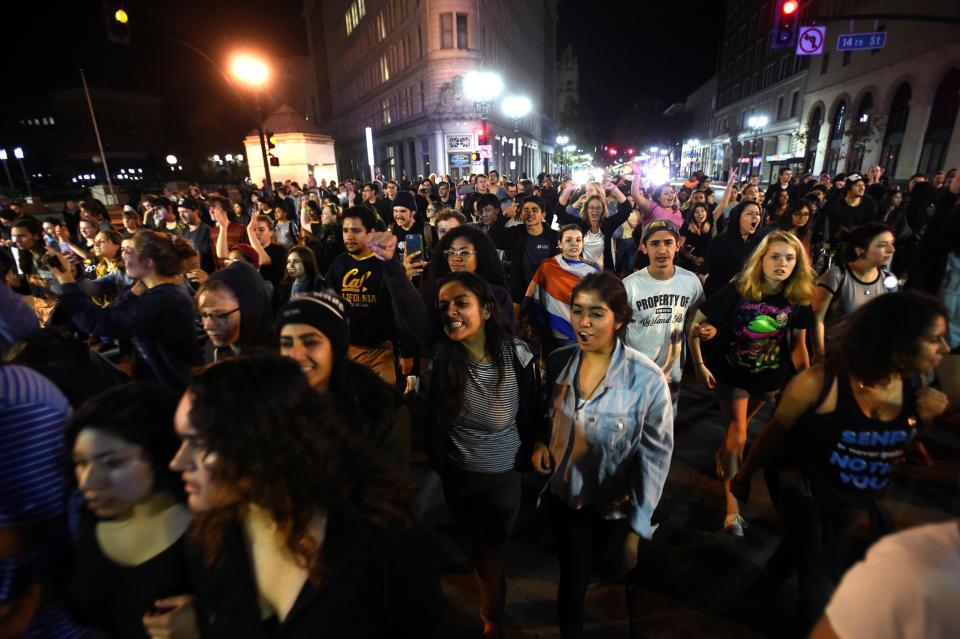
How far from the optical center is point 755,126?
2224 inches

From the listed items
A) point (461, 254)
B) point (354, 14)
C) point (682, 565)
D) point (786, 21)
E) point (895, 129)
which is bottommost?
point (682, 565)

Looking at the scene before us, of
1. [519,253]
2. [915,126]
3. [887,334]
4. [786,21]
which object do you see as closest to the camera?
[887,334]

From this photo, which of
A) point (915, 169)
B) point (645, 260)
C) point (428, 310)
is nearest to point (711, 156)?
point (915, 169)

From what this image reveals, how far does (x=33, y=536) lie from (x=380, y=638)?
1423 millimetres

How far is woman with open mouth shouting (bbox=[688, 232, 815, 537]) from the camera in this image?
345 cm

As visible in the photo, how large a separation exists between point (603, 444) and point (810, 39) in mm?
17609

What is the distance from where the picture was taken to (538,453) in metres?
2.54

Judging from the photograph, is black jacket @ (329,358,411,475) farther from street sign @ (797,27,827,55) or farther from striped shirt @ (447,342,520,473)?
street sign @ (797,27,827,55)

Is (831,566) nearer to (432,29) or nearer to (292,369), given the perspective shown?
(292,369)

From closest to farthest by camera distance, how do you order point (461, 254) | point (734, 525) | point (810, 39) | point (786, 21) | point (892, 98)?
1. point (734, 525)
2. point (461, 254)
3. point (786, 21)
4. point (810, 39)
5. point (892, 98)

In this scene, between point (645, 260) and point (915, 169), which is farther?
point (915, 169)

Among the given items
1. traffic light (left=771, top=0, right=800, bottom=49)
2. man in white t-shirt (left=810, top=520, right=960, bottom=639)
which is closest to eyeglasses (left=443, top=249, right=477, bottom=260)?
man in white t-shirt (left=810, top=520, right=960, bottom=639)

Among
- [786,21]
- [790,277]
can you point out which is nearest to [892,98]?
[786,21]

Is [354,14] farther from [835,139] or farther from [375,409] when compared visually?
[375,409]
